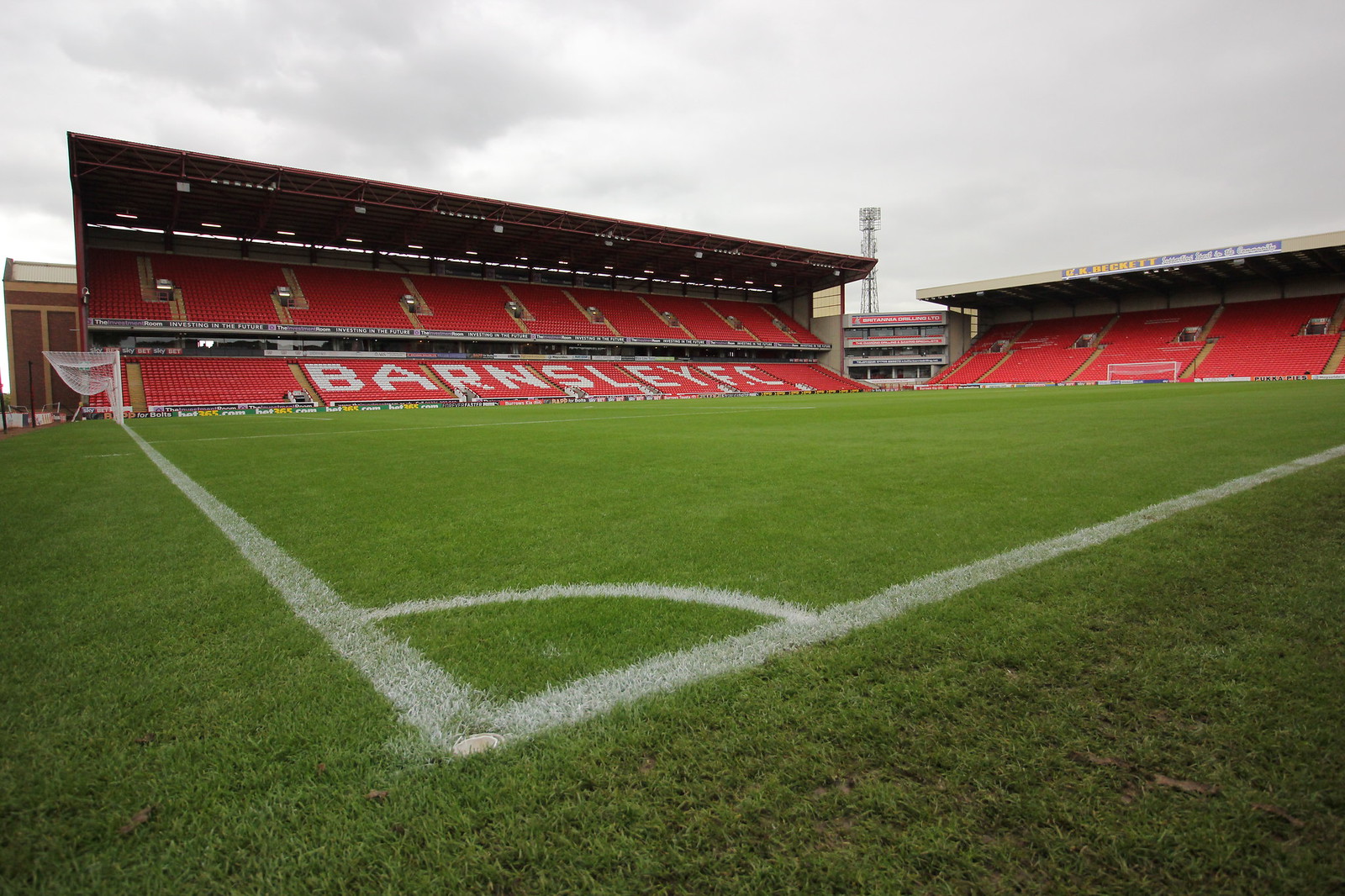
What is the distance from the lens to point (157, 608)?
271 cm

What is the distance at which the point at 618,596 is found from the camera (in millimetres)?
2775

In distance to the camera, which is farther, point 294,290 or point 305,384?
point 294,290

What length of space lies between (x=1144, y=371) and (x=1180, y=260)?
25.4 ft

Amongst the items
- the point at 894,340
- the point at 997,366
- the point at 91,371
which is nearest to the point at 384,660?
the point at 91,371

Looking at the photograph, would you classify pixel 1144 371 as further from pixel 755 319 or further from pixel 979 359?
pixel 755 319

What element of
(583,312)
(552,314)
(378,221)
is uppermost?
(378,221)

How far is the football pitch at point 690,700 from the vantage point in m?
1.24

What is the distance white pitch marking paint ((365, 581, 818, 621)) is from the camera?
8.49 ft

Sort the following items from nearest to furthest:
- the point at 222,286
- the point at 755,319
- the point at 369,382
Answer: the point at 369,382 → the point at 222,286 → the point at 755,319

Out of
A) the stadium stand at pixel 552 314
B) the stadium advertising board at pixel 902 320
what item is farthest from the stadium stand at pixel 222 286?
the stadium advertising board at pixel 902 320

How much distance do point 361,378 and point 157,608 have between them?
3178 cm

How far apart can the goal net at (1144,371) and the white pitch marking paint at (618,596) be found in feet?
161

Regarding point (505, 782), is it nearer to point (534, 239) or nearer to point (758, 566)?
point (758, 566)

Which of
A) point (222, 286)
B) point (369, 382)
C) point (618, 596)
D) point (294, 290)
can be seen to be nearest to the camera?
point (618, 596)
